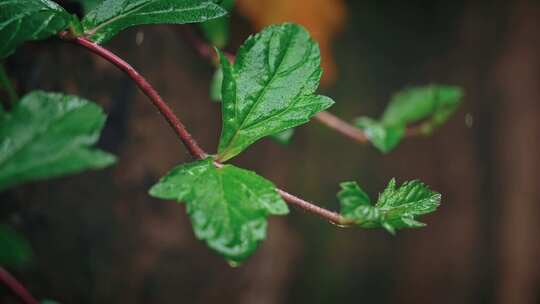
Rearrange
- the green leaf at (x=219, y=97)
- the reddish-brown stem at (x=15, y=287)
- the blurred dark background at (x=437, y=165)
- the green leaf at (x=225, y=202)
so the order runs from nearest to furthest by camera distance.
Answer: the green leaf at (x=225, y=202) < the reddish-brown stem at (x=15, y=287) < the green leaf at (x=219, y=97) < the blurred dark background at (x=437, y=165)

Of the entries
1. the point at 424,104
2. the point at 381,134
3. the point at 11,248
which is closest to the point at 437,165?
the point at 424,104

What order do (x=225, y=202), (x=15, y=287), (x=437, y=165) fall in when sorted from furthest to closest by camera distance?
(x=437, y=165) < (x=15, y=287) < (x=225, y=202)

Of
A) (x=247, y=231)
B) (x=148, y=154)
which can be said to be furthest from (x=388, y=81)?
(x=247, y=231)

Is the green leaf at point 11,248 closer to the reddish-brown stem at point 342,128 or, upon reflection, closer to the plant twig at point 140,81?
the plant twig at point 140,81

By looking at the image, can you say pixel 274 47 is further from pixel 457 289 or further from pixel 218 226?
pixel 457 289

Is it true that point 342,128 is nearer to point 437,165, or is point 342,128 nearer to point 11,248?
point 11,248

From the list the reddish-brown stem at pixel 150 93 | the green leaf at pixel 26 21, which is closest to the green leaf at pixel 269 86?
the reddish-brown stem at pixel 150 93

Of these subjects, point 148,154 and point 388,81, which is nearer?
point 148,154
